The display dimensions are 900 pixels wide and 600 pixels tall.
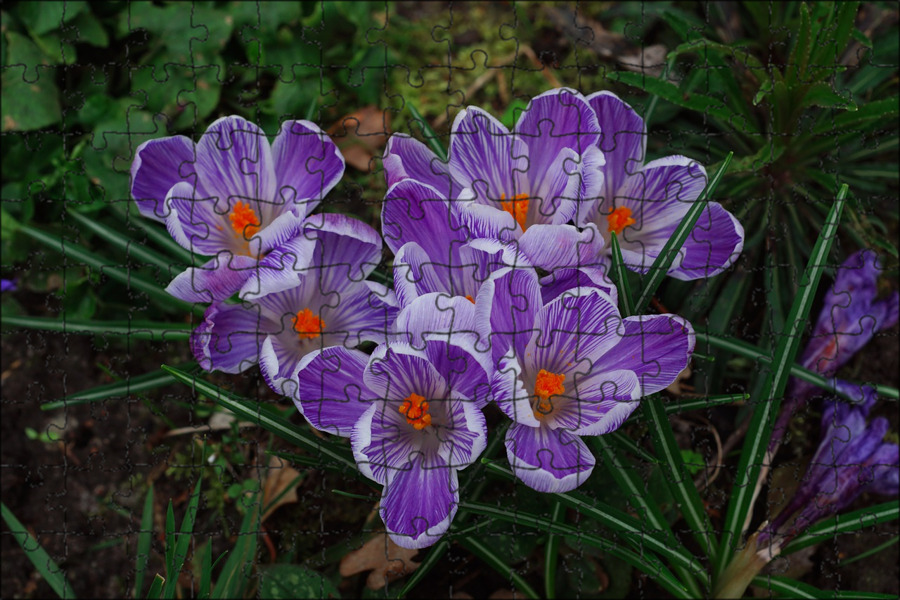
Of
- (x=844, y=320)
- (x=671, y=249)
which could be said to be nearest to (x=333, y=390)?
(x=671, y=249)

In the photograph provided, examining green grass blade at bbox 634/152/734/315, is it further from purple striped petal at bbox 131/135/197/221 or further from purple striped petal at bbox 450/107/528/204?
purple striped petal at bbox 131/135/197/221

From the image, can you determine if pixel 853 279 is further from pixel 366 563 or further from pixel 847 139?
pixel 366 563

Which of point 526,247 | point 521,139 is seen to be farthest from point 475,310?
point 521,139

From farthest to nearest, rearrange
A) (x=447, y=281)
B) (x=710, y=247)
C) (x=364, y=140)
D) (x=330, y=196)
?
(x=364, y=140), (x=330, y=196), (x=710, y=247), (x=447, y=281)

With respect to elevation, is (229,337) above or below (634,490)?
above

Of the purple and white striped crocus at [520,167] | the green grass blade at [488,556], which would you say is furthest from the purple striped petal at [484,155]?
the green grass blade at [488,556]

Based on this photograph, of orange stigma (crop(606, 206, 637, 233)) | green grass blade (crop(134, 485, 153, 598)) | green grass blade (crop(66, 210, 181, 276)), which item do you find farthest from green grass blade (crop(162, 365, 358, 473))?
orange stigma (crop(606, 206, 637, 233))

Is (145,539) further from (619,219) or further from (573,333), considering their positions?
(619,219)
